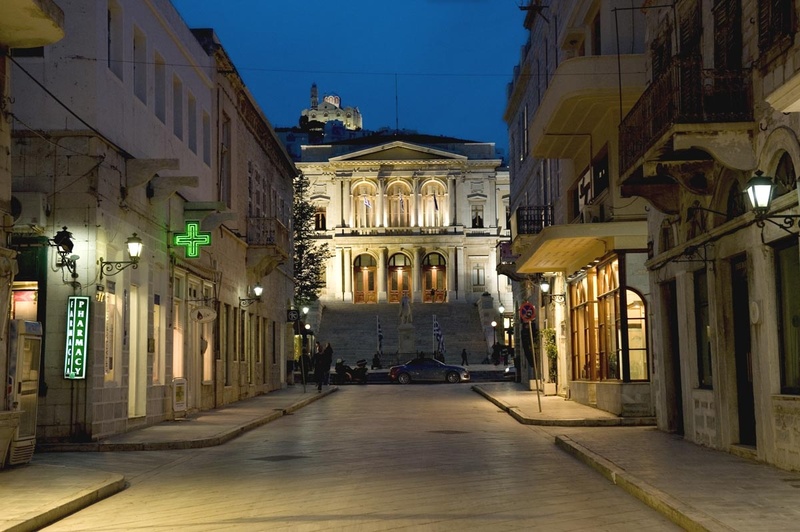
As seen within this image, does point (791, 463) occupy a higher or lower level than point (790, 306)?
lower

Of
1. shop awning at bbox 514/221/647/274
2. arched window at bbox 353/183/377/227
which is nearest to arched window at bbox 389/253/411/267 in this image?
arched window at bbox 353/183/377/227

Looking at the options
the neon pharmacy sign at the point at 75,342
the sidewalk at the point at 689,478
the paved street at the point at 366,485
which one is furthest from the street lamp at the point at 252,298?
the neon pharmacy sign at the point at 75,342

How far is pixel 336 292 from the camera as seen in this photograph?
283 feet

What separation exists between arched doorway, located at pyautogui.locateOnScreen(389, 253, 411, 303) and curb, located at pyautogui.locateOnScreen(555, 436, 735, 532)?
239 ft

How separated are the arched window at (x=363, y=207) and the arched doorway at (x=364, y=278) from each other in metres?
2.67

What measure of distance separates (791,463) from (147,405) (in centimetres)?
1367

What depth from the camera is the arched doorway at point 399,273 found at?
290ft

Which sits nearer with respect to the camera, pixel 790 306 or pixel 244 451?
pixel 790 306

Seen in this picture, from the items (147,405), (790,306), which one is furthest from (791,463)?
(147,405)

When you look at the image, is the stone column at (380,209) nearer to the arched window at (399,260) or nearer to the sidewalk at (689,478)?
the arched window at (399,260)

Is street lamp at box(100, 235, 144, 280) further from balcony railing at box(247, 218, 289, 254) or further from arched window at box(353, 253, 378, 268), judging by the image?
arched window at box(353, 253, 378, 268)

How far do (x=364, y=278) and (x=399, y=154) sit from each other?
34.8 ft

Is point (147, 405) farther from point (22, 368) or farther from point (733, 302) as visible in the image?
point (733, 302)

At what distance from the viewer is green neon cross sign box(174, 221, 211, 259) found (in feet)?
80.0
